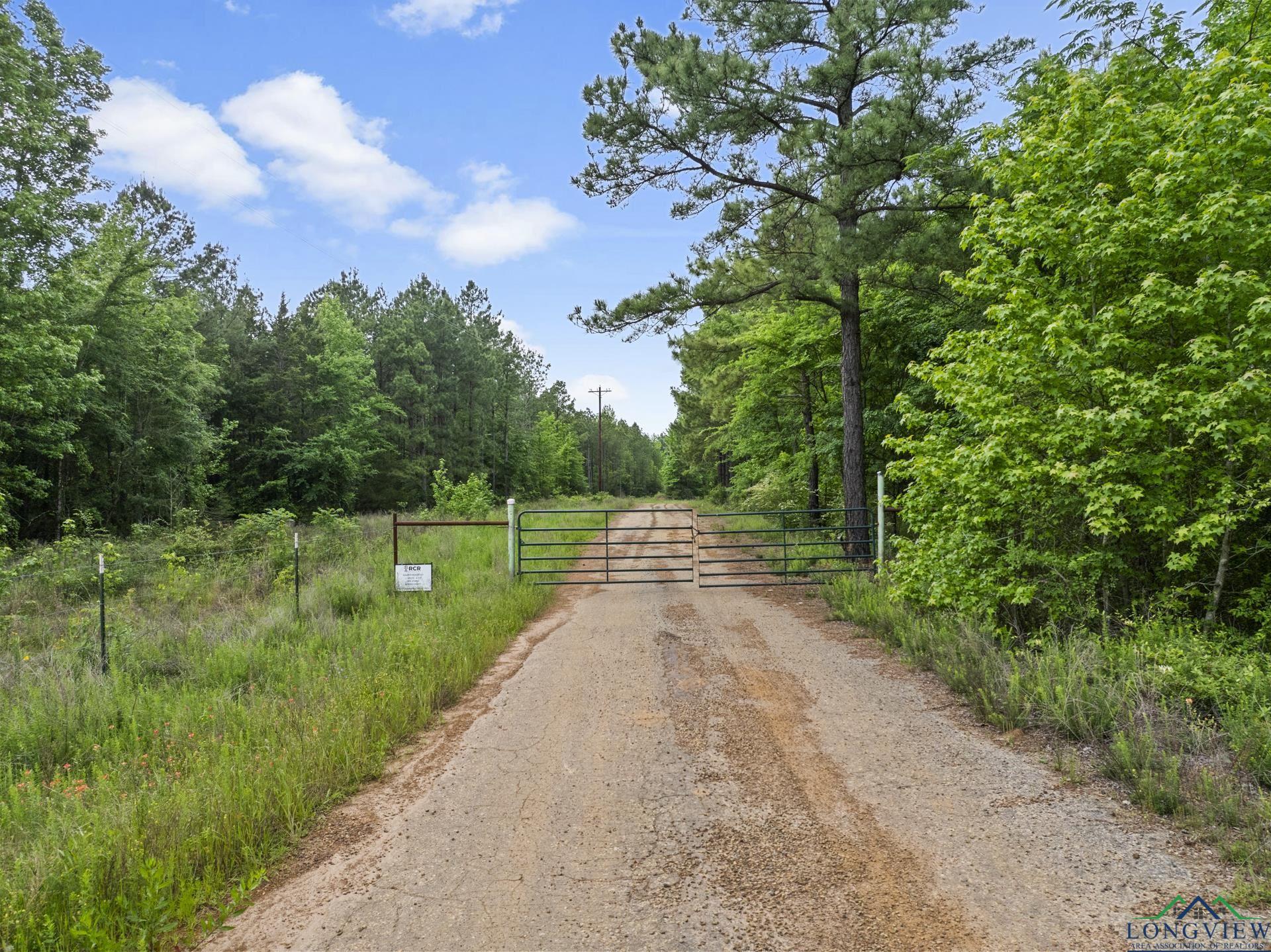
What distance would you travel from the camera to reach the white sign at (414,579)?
914 cm

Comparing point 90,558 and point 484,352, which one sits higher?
point 484,352

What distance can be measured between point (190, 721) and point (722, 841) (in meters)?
4.51

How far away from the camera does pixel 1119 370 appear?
18.6ft

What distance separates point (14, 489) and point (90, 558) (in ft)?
32.3

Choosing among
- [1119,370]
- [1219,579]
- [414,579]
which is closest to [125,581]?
[414,579]

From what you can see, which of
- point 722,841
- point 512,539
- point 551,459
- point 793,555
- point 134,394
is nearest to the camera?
point 722,841

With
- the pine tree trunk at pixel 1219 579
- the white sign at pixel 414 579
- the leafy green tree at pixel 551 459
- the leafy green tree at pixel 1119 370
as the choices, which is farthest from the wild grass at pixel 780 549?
the leafy green tree at pixel 551 459

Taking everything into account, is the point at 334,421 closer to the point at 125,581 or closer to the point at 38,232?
the point at 38,232

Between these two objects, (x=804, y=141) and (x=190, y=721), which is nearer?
(x=190, y=721)

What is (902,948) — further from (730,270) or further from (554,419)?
(554,419)

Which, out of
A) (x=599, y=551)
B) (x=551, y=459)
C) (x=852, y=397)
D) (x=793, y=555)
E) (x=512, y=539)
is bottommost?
(x=599, y=551)

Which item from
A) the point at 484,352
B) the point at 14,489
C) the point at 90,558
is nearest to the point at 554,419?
the point at 484,352

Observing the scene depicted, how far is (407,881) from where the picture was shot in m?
3.07

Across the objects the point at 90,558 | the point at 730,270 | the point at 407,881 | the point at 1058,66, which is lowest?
the point at 407,881
